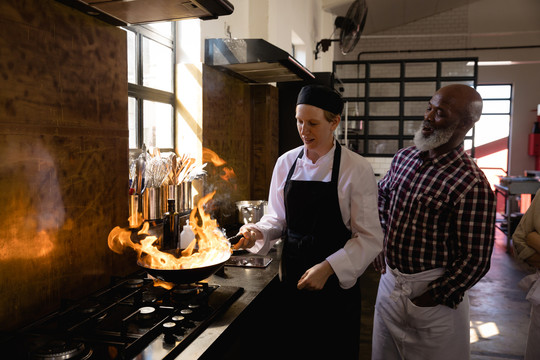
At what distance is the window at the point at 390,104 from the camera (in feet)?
21.3

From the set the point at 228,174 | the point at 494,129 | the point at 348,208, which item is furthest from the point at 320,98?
the point at 494,129

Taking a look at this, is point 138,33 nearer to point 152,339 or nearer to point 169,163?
point 169,163

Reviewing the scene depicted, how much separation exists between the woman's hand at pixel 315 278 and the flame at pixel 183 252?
0.36 metres

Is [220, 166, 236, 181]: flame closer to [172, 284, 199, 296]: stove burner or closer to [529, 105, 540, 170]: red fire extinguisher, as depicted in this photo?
[172, 284, 199, 296]: stove burner

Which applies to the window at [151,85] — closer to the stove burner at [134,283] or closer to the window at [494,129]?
the stove burner at [134,283]

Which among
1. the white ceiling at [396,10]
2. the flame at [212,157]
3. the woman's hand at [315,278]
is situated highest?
the white ceiling at [396,10]

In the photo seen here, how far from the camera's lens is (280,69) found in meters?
3.06

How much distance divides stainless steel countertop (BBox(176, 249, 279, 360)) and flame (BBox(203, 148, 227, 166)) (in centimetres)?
80

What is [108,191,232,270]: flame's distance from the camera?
1.72 metres

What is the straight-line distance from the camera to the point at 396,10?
27.7 feet

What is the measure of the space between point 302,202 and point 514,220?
19.1 ft

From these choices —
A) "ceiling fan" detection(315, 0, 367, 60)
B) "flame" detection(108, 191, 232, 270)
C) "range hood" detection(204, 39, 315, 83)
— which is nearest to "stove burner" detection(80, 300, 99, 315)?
"flame" detection(108, 191, 232, 270)

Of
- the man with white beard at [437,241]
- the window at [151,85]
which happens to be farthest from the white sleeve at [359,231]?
the window at [151,85]

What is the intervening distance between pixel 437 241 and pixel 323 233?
54 cm
